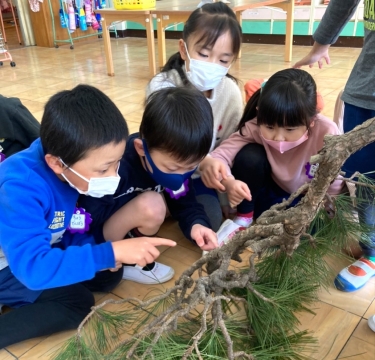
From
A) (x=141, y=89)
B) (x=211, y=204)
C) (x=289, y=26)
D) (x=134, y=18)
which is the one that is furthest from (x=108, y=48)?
(x=211, y=204)

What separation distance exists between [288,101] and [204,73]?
0.31m

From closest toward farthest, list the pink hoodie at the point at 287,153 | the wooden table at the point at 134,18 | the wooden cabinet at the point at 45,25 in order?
the pink hoodie at the point at 287,153
the wooden table at the point at 134,18
the wooden cabinet at the point at 45,25

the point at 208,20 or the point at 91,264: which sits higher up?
the point at 208,20

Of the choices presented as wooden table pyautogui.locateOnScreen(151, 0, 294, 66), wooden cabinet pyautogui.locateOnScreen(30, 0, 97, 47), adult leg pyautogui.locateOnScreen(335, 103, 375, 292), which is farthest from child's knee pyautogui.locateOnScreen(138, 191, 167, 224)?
wooden cabinet pyautogui.locateOnScreen(30, 0, 97, 47)

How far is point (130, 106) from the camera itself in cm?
240

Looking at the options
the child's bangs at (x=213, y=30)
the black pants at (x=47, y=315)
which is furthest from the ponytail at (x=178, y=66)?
the black pants at (x=47, y=315)

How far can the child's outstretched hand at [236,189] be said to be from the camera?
3.14 ft

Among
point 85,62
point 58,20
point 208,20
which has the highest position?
point 208,20

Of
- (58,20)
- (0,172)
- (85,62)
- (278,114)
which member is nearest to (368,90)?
(278,114)

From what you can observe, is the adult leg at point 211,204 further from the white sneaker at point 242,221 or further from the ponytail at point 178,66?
the ponytail at point 178,66

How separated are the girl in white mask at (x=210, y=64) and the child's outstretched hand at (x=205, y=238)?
29cm

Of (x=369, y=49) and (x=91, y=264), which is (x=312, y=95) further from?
(x=91, y=264)

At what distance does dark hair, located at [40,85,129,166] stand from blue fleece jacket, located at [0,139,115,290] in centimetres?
6

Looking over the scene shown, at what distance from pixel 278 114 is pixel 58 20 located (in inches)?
176
